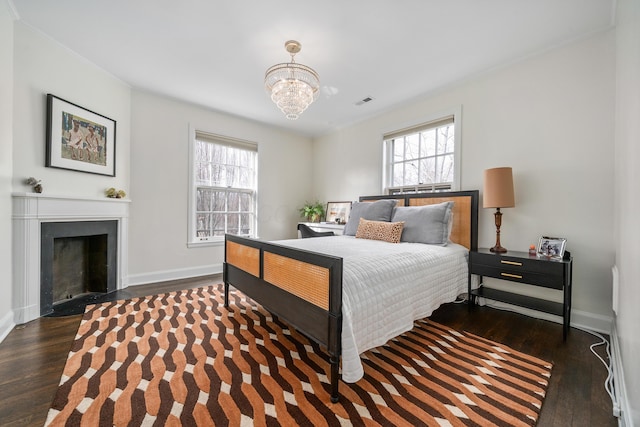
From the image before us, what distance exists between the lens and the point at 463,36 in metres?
2.27

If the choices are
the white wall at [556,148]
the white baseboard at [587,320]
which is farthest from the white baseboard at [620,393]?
the white wall at [556,148]

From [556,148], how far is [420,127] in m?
1.51

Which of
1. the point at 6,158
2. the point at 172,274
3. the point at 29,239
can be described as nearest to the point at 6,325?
the point at 29,239

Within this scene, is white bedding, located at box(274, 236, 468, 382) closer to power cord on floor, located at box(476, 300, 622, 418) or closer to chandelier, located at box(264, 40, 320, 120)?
power cord on floor, located at box(476, 300, 622, 418)

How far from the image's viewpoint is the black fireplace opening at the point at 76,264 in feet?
8.13

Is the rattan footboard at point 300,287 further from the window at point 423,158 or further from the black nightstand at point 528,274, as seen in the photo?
the window at point 423,158

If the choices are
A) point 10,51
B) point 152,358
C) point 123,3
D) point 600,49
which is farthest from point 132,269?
point 600,49

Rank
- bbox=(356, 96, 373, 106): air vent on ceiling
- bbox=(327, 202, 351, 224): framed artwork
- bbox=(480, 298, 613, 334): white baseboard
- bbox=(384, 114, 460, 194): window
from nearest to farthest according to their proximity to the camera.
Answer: bbox=(480, 298, 613, 334): white baseboard → bbox=(384, 114, 460, 194): window → bbox=(356, 96, 373, 106): air vent on ceiling → bbox=(327, 202, 351, 224): framed artwork

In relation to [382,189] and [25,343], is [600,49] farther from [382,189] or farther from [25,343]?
[25,343]

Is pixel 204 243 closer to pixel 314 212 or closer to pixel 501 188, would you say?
pixel 314 212

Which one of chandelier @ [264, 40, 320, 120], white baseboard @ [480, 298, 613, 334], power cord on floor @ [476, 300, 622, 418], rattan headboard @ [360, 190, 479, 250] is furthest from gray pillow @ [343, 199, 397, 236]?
power cord on floor @ [476, 300, 622, 418]

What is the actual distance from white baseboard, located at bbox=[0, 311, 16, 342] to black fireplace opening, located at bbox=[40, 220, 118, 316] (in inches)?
9.9

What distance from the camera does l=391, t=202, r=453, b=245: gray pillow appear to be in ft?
8.79

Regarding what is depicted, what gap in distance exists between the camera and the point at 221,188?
13.8 feet
